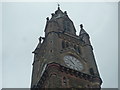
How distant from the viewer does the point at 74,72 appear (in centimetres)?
5147

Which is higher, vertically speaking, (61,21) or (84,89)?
(61,21)

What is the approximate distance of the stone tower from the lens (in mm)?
50125

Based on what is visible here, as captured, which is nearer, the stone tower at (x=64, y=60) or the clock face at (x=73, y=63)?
the stone tower at (x=64, y=60)

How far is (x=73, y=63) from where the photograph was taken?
177 feet

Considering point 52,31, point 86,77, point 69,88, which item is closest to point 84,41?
point 52,31

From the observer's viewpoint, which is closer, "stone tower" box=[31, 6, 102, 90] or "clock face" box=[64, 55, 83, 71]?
"stone tower" box=[31, 6, 102, 90]

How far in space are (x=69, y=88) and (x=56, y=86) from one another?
6.01 feet

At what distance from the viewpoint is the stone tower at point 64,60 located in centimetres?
5012

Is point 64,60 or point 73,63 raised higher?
point 64,60

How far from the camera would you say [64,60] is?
53438 millimetres

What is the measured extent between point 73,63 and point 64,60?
1.50 metres

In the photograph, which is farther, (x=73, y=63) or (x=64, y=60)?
(x=73, y=63)

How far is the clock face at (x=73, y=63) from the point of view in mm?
53000

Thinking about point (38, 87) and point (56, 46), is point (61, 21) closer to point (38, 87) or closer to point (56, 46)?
point (56, 46)
